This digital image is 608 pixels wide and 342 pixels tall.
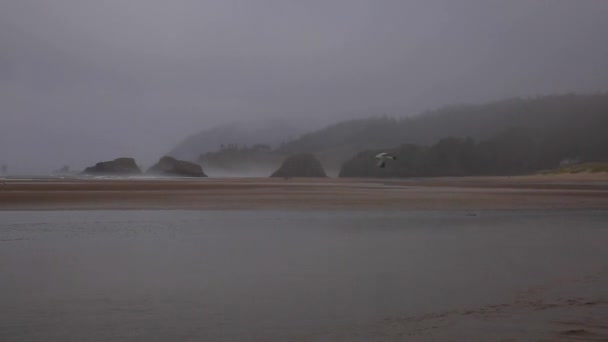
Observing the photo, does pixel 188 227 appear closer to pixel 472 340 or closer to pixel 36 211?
pixel 36 211

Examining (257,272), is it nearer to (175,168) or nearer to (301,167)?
(301,167)

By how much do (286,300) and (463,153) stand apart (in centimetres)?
11401

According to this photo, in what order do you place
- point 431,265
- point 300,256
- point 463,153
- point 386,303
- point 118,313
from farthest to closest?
point 463,153
point 300,256
point 431,265
point 386,303
point 118,313

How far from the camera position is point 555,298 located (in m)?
8.16

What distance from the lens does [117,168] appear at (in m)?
121

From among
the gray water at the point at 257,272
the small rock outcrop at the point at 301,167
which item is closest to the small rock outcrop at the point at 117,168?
the small rock outcrop at the point at 301,167

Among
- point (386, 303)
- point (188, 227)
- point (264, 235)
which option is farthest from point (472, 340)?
point (188, 227)

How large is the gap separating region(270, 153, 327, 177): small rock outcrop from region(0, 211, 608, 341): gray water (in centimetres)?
9916

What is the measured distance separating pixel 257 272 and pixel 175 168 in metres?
116

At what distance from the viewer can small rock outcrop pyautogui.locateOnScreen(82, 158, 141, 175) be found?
120 meters

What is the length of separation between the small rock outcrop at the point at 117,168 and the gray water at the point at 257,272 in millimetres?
106001

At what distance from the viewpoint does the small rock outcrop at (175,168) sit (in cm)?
11962

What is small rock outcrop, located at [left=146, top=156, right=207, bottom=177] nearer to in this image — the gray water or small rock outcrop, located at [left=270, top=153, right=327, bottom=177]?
small rock outcrop, located at [left=270, top=153, right=327, bottom=177]

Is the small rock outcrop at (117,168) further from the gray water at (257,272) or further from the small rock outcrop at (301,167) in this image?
the gray water at (257,272)
